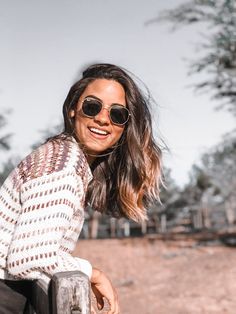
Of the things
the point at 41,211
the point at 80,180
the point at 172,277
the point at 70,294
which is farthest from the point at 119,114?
the point at 172,277

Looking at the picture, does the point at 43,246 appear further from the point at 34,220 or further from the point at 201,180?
the point at 201,180

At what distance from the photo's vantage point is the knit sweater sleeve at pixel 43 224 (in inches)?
49.5

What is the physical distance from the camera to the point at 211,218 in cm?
4744

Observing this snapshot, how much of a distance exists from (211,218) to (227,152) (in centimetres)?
2714

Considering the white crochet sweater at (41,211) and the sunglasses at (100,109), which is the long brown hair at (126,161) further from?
the white crochet sweater at (41,211)

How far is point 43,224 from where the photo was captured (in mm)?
1266

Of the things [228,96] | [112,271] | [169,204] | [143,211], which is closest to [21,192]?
[143,211]

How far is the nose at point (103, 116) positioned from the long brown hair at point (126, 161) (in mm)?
128

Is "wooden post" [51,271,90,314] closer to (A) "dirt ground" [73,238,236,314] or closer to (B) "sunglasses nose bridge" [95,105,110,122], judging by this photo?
(B) "sunglasses nose bridge" [95,105,110,122]

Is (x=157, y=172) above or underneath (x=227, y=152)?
underneath

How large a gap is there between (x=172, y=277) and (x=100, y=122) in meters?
10.7

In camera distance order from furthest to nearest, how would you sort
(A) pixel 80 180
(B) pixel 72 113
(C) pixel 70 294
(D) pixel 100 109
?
1. (B) pixel 72 113
2. (D) pixel 100 109
3. (A) pixel 80 180
4. (C) pixel 70 294

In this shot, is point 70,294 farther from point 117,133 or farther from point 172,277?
point 172,277

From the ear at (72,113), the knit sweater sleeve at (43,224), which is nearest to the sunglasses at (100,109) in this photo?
the ear at (72,113)
